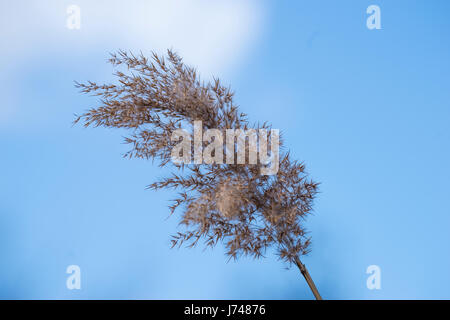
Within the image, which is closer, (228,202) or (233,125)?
(228,202)

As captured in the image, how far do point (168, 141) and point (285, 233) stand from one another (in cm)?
88

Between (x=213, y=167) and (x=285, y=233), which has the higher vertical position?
(x=213, y=167)
